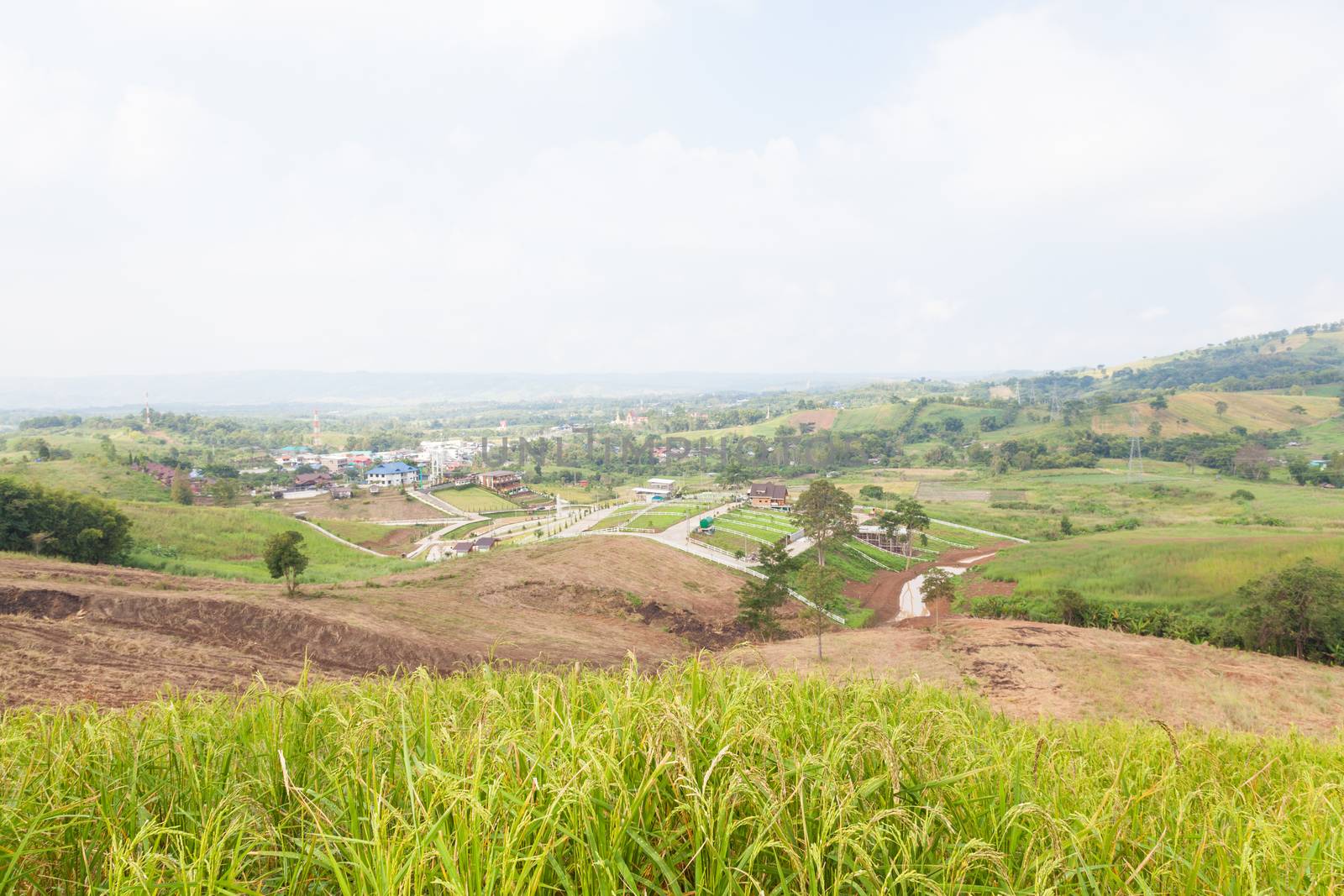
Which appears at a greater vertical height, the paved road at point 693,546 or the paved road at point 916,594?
the paved road at point 693,546

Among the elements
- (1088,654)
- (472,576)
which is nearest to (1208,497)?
(1088,654)

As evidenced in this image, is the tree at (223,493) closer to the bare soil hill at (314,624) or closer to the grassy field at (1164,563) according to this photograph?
the bare soil hill at (314,624)

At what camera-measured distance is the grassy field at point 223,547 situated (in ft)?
81.0

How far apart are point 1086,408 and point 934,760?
127363 millimetres

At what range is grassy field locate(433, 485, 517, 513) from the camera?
6906cm

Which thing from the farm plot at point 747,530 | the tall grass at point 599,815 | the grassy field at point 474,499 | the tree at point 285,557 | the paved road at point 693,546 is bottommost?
the grassy field at point 474,499

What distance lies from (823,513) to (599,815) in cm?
Result: 3888

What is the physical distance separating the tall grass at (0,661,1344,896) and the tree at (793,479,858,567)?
36881 millimetres

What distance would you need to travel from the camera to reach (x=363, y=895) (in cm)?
141

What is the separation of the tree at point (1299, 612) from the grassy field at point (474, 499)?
206 ft

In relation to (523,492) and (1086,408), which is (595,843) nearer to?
(523,492)

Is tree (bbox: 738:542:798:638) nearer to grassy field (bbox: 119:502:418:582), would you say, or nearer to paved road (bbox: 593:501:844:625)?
paved road (bbox: 593:501:844:625)

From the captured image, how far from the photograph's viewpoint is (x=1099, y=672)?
15367mm

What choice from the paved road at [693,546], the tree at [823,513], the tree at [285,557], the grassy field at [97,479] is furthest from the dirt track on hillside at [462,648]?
the grassy field at [97,479]
